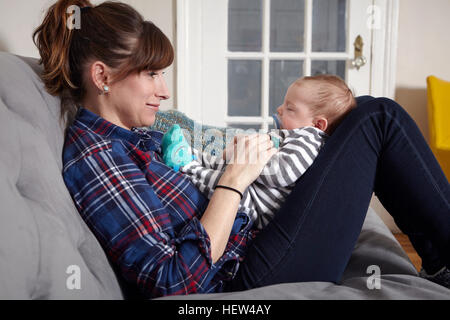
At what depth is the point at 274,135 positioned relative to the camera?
1.27m

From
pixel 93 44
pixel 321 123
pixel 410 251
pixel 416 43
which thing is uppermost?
pixel 416 43

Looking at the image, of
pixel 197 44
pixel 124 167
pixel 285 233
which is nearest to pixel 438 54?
pixel 197 44

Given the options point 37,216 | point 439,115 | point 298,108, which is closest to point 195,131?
point 298,108

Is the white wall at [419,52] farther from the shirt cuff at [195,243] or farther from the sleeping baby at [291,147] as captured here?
the shirt cuff at [195,243]

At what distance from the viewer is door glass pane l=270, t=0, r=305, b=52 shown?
9.25ft

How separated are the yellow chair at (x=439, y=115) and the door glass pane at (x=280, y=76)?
819 millimetres

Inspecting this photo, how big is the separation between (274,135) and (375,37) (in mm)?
1883

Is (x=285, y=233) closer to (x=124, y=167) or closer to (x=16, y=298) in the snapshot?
(x=124, y=167)

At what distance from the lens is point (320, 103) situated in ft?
4.24

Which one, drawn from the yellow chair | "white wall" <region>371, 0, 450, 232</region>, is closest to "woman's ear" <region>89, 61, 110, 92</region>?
the yellow chair

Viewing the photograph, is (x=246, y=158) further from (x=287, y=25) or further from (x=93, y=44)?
(x=287, y=25)

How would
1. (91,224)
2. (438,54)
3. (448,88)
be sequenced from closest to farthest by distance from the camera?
(91,224)
(448,88)
(438,54)

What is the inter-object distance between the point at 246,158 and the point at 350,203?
0.94ft

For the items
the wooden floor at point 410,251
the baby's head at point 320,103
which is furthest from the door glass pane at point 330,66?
the baby's head at point 320,103
